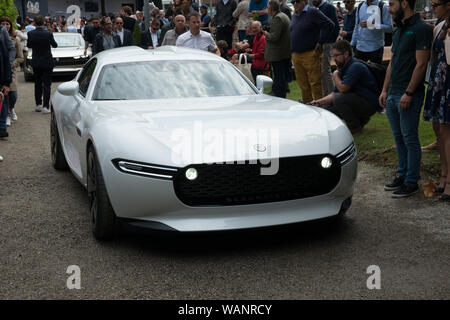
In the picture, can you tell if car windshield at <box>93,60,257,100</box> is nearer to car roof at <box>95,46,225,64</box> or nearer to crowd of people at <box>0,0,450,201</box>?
car roof at <box>95,46,225,64</box>

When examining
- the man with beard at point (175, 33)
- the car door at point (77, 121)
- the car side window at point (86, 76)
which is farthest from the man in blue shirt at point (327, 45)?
the car door at point (77, 121)

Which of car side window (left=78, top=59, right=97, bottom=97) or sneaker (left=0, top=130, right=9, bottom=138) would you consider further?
sneaker (left=0, top=130, right=9, bottom=138)

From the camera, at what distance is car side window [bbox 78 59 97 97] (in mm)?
6309

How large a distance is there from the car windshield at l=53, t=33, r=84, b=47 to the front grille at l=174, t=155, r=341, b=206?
18096 millimetres

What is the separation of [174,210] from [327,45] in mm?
7251

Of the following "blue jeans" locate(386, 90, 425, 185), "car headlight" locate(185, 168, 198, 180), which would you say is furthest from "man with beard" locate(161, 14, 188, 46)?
"car headlight" locate(185, 168, 198, 180)

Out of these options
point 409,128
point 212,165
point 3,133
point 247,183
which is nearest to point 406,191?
point 409,128

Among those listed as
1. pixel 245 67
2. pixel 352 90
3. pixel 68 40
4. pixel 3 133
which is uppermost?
pixel 352 90

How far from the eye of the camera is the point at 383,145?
7914mm

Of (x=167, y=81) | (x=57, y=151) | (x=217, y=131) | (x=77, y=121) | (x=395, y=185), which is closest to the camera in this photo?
(x=217, y=131)

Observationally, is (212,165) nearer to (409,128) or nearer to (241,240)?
(241,240)

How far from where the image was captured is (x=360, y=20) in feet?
34.0

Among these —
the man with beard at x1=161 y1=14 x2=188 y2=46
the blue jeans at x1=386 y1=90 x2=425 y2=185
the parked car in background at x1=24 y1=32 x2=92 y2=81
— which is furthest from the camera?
the parked car in background at x1=24 y1=32 x2=92 y2=81

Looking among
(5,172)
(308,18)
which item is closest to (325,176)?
(5,172)
